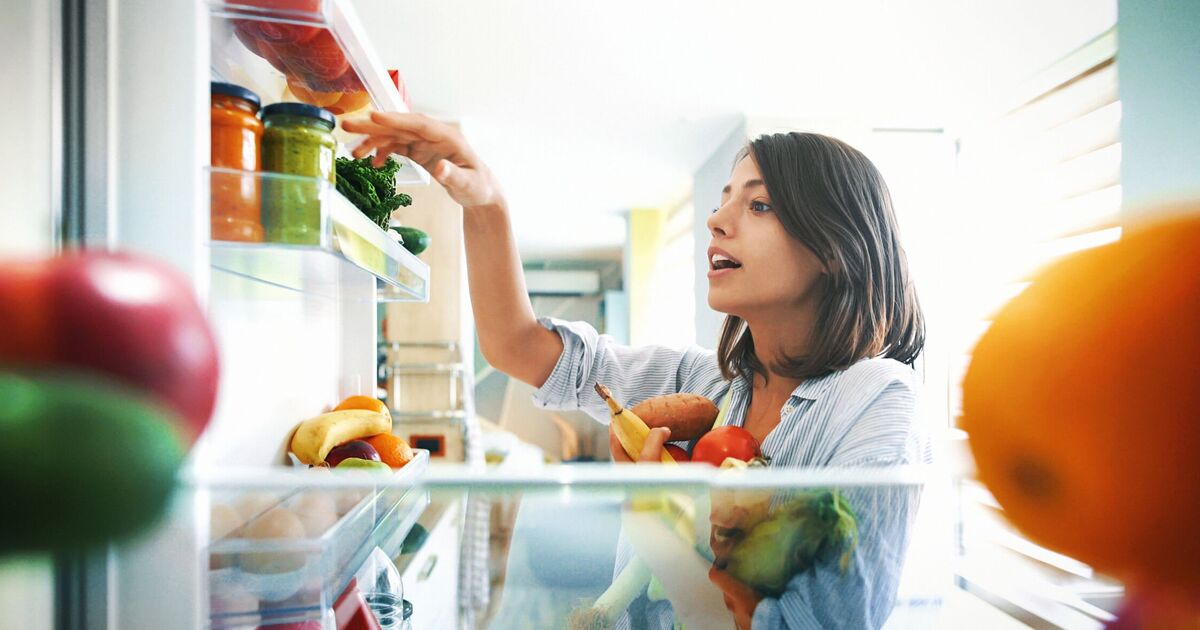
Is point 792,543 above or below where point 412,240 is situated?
below

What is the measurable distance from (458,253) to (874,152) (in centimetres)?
156

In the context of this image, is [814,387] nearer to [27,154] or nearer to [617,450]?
[617,450]

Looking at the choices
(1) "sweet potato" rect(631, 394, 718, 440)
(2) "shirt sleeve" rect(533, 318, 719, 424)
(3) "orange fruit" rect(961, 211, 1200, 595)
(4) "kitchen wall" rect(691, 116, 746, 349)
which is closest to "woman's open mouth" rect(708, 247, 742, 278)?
(1) "sweet potato" rect(631, 394, 718, 440)

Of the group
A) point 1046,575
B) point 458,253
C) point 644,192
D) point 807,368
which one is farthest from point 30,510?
point 644,192

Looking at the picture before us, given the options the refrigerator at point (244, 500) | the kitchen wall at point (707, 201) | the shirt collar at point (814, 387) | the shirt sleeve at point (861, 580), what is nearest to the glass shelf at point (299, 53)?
the refrigerator at point (244, 500)

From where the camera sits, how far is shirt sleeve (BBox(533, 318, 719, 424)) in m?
0.85

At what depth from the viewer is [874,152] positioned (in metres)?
2.45

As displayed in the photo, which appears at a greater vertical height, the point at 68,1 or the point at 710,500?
the point at 68,1

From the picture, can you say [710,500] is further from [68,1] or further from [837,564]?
[68,1]

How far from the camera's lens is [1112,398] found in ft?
0.43

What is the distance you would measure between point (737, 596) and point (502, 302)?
1.95ft

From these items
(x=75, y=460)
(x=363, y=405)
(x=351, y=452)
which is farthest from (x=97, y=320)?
(x=363, y=405)

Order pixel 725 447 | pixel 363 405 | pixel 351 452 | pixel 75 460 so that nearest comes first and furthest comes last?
1. pixel 75 460
2. pixel 725 447
3. pixel 351 452
4. pixel 363 405

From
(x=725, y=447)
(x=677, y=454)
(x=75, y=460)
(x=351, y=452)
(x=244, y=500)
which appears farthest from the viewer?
(x=351, y=452)
